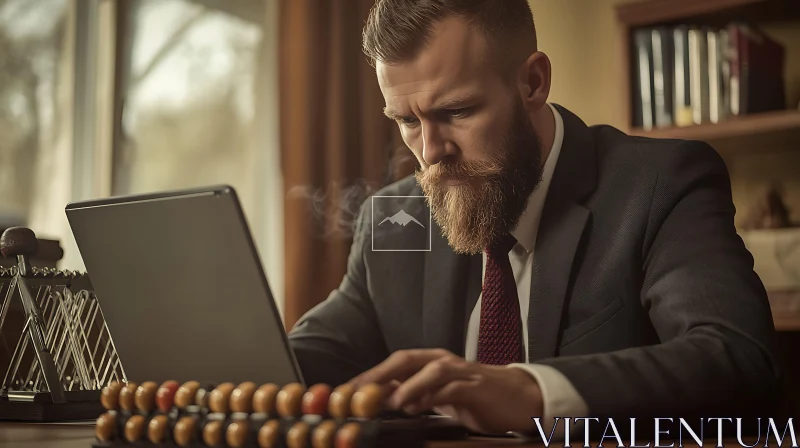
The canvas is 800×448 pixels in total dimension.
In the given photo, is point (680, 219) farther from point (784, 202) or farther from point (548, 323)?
point (784, 202)

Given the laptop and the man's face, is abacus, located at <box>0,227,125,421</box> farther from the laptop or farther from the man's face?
the man's face

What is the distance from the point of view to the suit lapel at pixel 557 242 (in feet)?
3.88

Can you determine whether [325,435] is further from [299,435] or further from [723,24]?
[723,24]

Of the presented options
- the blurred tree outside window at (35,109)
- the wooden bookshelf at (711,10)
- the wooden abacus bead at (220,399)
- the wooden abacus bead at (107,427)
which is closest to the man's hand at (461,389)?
the wooden abacus bead at (220,399)

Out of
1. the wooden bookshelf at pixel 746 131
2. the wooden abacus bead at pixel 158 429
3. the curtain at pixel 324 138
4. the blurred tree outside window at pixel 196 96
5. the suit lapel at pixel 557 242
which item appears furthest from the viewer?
the blurred tree outside window at pixel 196 96

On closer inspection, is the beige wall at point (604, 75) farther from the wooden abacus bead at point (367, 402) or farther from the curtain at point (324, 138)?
the wooden abacus bead at point (367, 402)

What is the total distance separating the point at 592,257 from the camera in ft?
3.94

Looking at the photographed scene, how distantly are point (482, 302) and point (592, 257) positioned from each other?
0.18 meters

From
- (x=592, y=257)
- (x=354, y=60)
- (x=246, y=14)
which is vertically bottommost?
(x=592, y=257)

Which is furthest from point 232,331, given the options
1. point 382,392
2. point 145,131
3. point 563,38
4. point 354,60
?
point 145,131

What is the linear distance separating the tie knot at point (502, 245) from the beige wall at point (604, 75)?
0.80 meters

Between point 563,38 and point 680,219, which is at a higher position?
point 563,38

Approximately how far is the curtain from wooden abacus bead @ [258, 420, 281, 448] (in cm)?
166

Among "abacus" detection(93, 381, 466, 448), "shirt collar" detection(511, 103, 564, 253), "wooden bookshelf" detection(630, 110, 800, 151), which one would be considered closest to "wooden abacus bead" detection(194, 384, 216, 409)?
"abacus" detection(93, 381, 466, 448)
